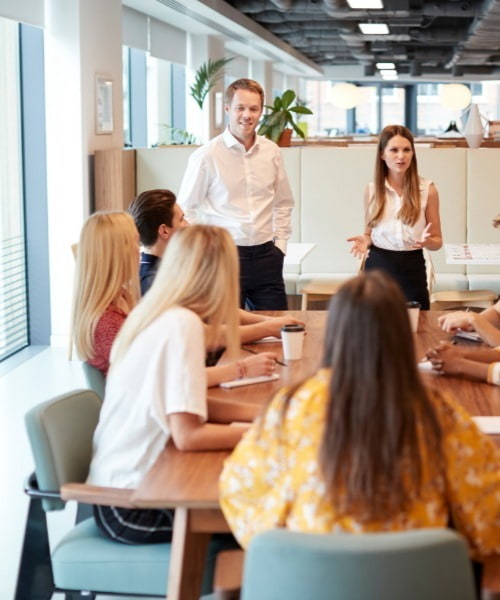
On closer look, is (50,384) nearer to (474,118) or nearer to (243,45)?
(474,118)

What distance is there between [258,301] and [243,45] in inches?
437

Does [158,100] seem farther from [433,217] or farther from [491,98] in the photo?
[491,98]

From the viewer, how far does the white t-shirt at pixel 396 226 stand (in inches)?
193

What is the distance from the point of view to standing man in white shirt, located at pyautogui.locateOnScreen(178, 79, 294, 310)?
4.91 meters

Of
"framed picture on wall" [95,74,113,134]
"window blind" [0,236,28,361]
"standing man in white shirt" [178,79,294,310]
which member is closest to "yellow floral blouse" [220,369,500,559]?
"standing man in white shirt" [178,79,294,310]

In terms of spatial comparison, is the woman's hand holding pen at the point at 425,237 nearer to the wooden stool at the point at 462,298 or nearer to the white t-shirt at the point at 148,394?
the wooden stool at the point at 462,298

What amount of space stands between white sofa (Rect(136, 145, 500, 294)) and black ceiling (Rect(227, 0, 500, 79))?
4231 mm

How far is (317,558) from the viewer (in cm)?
159

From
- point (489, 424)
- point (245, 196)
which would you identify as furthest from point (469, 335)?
point (245, 196)

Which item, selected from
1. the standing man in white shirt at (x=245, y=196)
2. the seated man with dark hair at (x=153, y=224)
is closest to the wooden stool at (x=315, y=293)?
the standing man in white shirt at (x=245, y=196)

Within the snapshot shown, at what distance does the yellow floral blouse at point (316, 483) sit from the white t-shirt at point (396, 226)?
3.02 metres

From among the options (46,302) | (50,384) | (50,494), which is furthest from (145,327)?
(46,302)

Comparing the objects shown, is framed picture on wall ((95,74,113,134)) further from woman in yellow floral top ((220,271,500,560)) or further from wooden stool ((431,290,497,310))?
woman in yellow floral top ((220,271,500,560))

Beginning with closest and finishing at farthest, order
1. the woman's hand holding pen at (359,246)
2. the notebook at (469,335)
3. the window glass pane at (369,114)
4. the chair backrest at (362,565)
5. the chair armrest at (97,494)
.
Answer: the chair backrest at (362,565)
the chair armrest at (97,494)
the notebook at (469,335)
the woman's hand holding pen at (359,246)
the window glass pane at (369,114)
